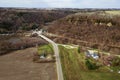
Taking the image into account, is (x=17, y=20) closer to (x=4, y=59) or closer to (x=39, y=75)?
(x=4, y=59)

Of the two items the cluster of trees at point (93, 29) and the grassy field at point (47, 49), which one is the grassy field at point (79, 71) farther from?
the cluster of trees at point (93, 29)

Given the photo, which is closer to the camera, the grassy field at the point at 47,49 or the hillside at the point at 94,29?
the grassy field at the point at 47,49

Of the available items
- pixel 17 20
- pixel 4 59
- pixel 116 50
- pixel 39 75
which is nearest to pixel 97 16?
pixel 116 50

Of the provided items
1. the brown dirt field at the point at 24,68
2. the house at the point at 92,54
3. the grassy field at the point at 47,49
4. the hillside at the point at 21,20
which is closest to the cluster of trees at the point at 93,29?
the house at the point at 92,54

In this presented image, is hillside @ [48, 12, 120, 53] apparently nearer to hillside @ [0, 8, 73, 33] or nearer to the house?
the house

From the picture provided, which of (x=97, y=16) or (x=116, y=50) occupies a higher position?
(x=97, y=16)

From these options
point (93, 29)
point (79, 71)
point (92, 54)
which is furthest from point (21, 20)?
point (79, 71)

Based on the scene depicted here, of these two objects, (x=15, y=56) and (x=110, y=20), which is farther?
(x=110, y=20)

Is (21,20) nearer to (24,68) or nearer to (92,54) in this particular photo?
(92,54)
